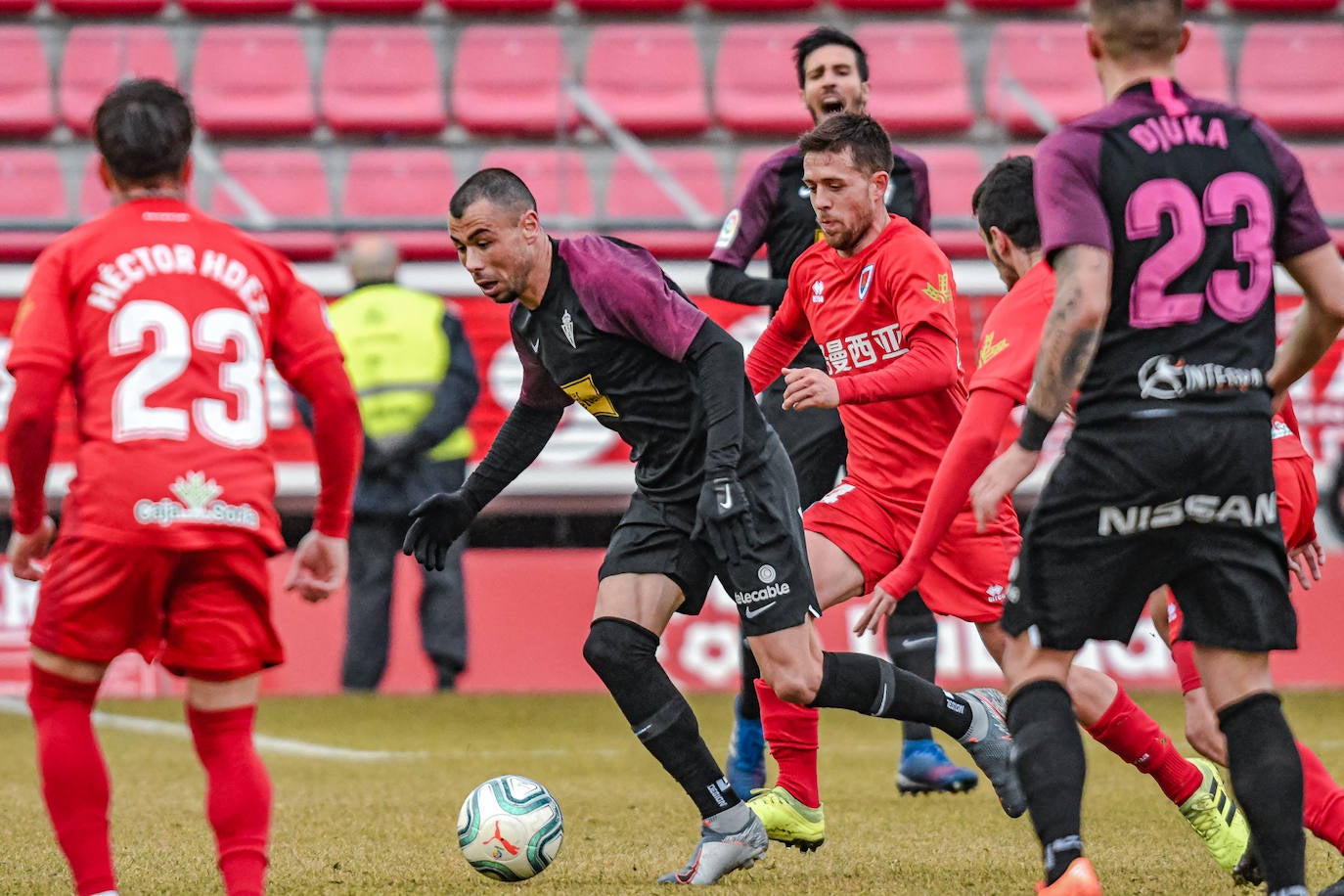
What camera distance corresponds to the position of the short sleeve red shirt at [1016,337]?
3883mm

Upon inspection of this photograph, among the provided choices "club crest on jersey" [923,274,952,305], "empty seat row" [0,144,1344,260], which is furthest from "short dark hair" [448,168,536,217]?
"empty seat row" [0,144,1344,260]

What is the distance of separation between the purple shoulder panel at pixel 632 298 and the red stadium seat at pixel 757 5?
9.72m

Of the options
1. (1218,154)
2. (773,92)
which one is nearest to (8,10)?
(773,92)

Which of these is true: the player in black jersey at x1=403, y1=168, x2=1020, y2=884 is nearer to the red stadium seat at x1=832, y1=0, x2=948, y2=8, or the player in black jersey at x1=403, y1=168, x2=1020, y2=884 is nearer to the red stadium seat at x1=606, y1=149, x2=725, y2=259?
the red stadium seat at x1=606, y1=149, x2=725, y2=259

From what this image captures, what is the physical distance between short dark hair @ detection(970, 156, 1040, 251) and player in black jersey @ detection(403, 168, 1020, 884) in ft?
2.48

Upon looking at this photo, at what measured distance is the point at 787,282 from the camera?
6055 mm

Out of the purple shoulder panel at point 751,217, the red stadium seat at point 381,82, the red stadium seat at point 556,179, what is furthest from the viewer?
the red stadium seat at point 381,82

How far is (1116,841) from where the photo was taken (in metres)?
5.06

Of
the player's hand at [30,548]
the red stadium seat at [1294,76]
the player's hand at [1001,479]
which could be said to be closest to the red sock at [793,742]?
the player's hand at [1001,479]

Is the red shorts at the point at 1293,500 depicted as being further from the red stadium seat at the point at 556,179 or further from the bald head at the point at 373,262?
the red stadium seat at the point at 556,179

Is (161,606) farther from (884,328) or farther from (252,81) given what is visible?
(252,81)

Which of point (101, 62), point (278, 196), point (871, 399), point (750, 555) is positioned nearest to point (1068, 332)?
point (750, 555)

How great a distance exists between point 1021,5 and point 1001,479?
37.7 ft

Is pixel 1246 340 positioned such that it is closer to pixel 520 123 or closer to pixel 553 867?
pixel 553 867
